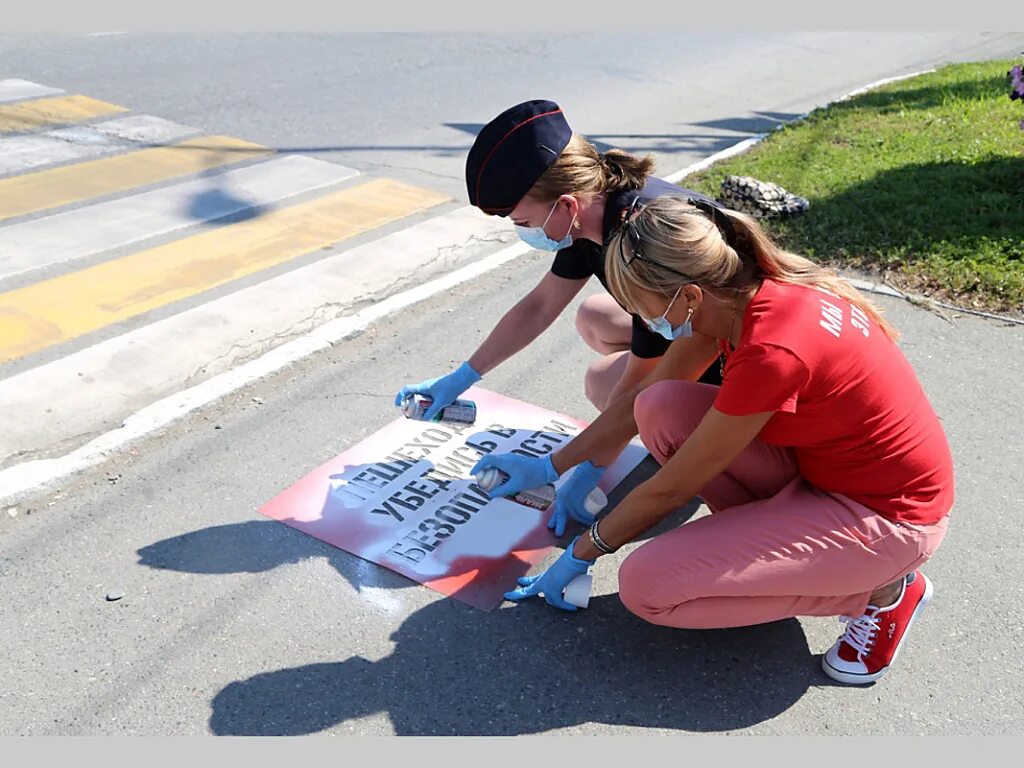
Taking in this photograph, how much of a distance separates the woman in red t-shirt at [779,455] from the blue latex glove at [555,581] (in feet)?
0.05

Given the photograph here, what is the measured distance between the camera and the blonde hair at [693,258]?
8.54ft

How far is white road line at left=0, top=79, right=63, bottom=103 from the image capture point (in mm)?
8094

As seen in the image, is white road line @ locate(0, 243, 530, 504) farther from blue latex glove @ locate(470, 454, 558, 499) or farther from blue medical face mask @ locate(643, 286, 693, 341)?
blue medical face mask @ locate(643, 286, 693, 341)

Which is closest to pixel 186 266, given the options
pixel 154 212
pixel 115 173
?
pixel 154 212

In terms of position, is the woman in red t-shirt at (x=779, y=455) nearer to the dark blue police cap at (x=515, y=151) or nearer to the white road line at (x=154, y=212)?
the dark blue police cap at (x=515, y=151)

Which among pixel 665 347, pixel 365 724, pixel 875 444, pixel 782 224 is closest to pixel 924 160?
pixel 782 224

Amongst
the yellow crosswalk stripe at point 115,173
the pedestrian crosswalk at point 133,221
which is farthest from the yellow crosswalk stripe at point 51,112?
the yellow crosswalk stripe at point 115,173

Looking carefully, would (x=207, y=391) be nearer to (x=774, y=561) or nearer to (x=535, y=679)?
(x=535, y=679)

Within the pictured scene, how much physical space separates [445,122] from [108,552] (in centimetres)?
589

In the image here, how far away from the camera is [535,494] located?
148 inches

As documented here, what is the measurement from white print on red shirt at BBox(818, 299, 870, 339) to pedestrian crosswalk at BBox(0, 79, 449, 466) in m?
2.78

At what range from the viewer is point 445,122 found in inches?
334

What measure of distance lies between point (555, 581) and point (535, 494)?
682 mm

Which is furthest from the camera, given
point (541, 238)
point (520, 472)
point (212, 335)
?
point (212, 335)
